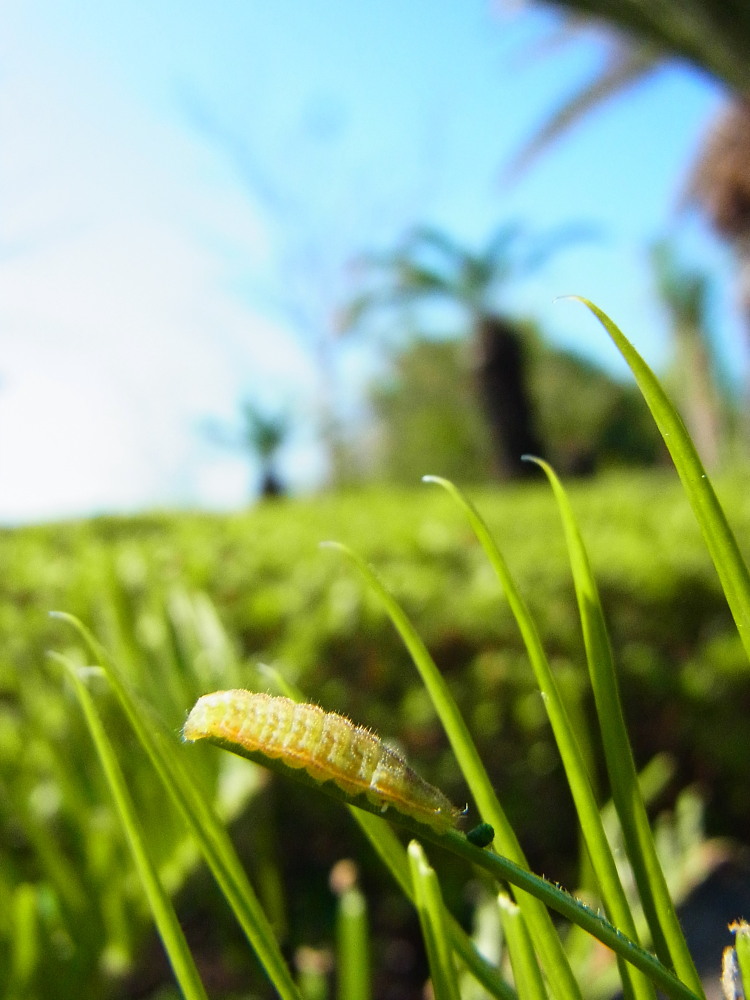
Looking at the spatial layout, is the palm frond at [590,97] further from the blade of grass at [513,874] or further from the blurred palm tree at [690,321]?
the blurred palm tree at [690,321]

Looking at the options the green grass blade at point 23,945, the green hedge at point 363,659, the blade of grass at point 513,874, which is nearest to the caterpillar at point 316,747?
the blade of grass at point 513,874

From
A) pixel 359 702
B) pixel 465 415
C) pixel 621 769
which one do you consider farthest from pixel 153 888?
pixel 465 415

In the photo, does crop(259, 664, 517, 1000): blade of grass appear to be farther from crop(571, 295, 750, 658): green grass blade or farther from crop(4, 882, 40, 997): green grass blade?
crop(4, 882, 40, 997): green grass blade

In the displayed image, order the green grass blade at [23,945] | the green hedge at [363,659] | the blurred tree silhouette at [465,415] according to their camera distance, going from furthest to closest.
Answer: the blurred tree silhouette at [465,415], the green hedge at [363,659], the green grass blade at [23,945]

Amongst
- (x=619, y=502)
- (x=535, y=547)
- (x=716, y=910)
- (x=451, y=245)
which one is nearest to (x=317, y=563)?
(x=535, y=547)

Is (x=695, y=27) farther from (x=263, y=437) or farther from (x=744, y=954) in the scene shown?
(x=263, y=437)

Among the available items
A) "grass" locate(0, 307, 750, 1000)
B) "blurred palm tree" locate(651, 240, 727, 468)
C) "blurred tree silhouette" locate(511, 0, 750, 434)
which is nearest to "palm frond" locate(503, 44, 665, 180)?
"blurred tree silhouette" locate(511, 0, 750, 434)
